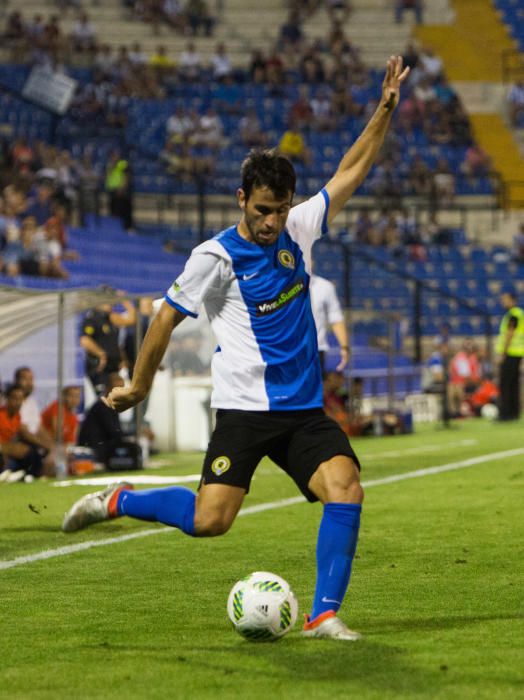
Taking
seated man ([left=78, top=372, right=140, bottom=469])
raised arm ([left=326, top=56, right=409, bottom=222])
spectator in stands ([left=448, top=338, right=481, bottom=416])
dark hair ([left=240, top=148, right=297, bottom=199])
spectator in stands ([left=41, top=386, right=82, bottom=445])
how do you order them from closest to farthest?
dark hair ([left=240, top=148, right=297, bottom=199]) → raised arm ([left=326, top=56, right=409, bottom=222]) → spectator in stands ([left=41, top=386, right=82, bottom=445]) → seated man ([left=78, top=372, right=140, bottom=469]) → spectator in stands ([left=448, top=338, right=481, bottom=416])

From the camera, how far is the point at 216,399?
20.7ft

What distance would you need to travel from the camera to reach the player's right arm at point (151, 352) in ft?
19.7

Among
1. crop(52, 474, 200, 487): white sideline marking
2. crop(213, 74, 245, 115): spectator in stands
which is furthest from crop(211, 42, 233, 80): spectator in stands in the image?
crop(52, 474, 200, 487): white sideline marking

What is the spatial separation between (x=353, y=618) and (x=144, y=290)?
2024 centimetres

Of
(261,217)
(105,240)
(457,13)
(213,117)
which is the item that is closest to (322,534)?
(261,217)

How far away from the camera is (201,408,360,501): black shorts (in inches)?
241

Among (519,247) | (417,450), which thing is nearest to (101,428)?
(417,450)

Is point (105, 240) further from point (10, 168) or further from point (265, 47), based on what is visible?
point (265, 47)

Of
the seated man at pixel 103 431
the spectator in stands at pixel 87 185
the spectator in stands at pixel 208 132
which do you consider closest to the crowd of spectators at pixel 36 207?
the spectator in stands at pixel 87 185

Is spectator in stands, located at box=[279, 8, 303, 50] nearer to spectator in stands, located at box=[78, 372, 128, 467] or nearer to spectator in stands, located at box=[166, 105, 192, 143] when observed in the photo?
spectator in stands, located at box=[166, 105, 192, 143]

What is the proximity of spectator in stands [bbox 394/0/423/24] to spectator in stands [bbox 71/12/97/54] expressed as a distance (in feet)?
28.7

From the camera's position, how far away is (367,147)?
259 inches

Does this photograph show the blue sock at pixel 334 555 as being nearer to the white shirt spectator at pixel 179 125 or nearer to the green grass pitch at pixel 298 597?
the green grass pitch at pixel 298 597

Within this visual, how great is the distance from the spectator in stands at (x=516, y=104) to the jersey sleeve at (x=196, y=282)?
3465cm
